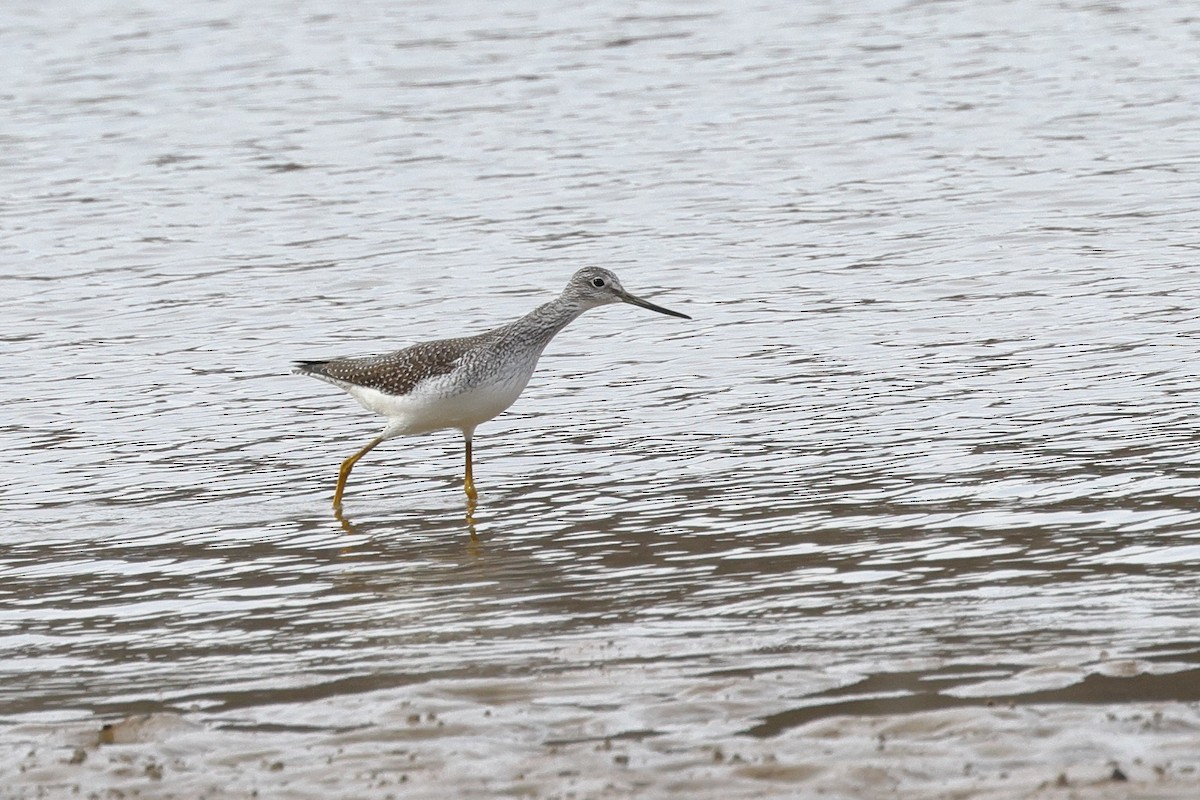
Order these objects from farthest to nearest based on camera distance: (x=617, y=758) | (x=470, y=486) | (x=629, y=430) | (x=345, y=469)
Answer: (x=629, y=430) → (x=345, y=469) → (x=470, y=486) → (x=617, y=758)

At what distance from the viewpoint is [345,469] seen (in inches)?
400

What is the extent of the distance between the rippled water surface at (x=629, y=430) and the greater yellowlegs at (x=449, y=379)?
0.40m

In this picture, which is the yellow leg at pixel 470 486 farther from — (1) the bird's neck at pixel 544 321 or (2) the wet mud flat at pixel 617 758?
(2) the wet mud flat at pixel 617 758

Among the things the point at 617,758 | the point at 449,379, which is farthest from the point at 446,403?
the point at 617,758

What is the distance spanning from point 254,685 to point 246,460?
418cm

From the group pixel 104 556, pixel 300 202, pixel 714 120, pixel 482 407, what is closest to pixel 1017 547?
pixel 482 407

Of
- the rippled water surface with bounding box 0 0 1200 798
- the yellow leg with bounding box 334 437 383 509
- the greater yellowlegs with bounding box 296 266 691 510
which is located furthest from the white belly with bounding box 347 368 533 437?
the rippled water surface with bounding box 0 0 1200 798

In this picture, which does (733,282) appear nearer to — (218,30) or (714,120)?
(714,120)

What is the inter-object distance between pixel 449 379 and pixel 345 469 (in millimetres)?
790

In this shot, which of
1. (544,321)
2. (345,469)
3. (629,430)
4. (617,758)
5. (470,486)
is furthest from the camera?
(629,430)

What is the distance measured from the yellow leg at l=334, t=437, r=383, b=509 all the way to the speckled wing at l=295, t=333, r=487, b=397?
33 centimetres

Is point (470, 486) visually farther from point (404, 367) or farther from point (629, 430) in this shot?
point (629, 430)

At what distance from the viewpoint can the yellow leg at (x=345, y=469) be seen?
10047 mm

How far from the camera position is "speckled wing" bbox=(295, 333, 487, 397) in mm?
10133
